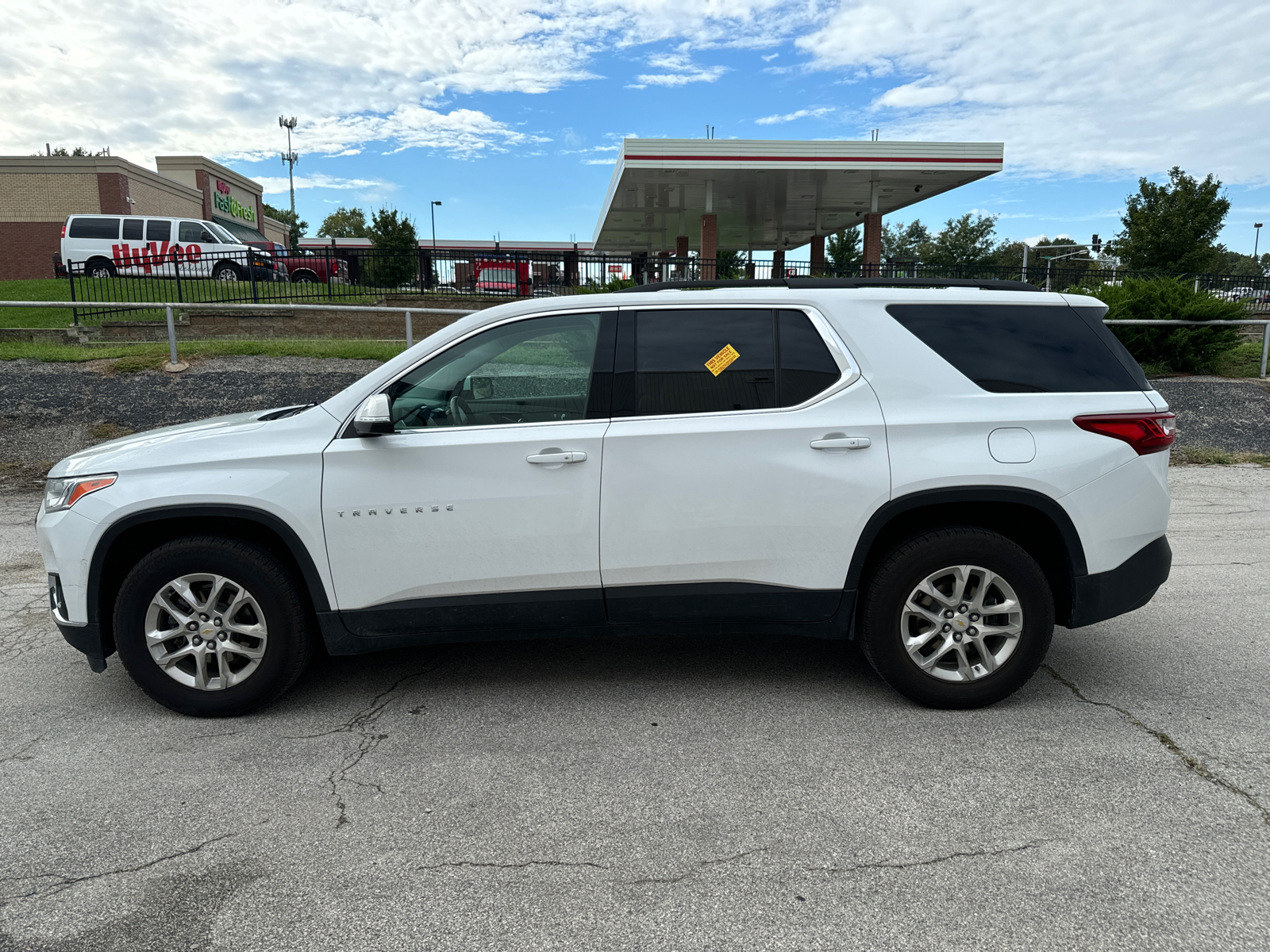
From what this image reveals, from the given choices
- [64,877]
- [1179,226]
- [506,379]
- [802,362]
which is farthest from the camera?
[1179,226]

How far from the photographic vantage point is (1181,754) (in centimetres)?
343

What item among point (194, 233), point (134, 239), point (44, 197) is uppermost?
point (44, 197)

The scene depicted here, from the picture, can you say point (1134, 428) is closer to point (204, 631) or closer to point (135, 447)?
point (204, 631)

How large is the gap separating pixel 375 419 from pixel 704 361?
4.69 ft

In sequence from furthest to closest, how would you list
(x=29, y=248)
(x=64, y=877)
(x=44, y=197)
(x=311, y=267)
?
(x=29, y=248)
(x=44, y=197)
(x=311, y=267)
(x=64, y=877)

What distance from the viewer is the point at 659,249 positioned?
46562 millimetres

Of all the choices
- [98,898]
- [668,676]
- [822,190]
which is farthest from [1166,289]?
[98,898]

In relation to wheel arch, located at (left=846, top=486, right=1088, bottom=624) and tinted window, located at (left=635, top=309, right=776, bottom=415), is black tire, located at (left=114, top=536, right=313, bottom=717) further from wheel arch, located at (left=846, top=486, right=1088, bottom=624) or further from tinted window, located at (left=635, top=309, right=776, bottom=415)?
wheel arch, located at (left=846, top=486, right=1088, bottom=624)

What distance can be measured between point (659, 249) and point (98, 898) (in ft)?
151

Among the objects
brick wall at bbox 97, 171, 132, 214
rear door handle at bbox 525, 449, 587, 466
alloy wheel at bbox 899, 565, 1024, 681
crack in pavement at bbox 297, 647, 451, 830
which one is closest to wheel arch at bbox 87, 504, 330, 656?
crack in pavement at bbox 297, 647, 451, 830

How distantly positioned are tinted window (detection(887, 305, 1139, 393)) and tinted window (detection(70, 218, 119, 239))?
2687 centimetres

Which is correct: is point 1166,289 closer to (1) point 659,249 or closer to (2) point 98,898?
(2) point 98,898

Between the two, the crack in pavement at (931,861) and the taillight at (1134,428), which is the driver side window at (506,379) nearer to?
the crack in pavement at (931,861)

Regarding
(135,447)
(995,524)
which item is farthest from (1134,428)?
(135,447)
